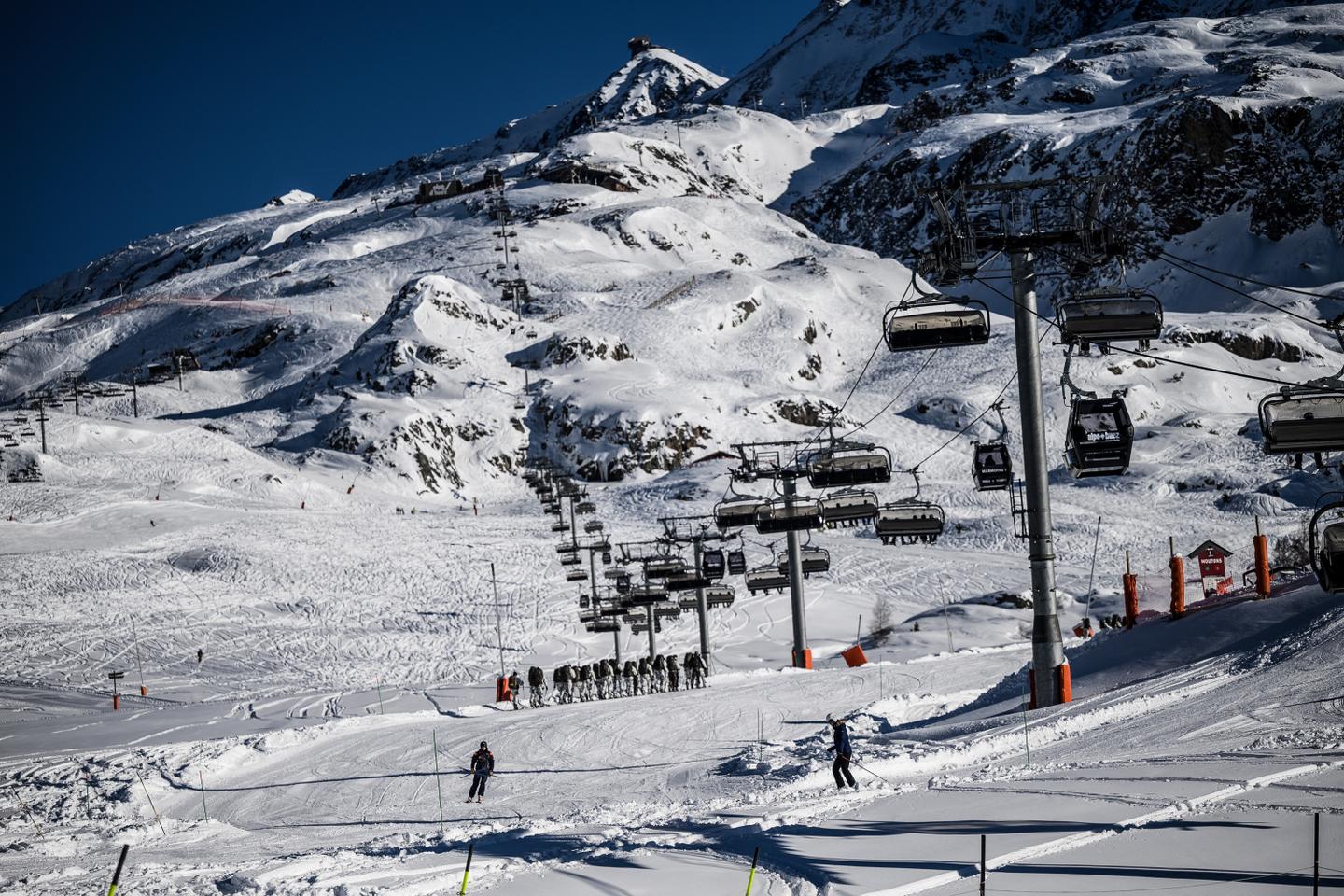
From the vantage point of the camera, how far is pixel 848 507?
93.8 ft

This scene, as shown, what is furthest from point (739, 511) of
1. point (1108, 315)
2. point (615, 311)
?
point (615, 311)

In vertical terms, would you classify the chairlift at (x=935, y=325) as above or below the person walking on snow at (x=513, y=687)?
above

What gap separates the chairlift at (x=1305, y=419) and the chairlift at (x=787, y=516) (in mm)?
17664

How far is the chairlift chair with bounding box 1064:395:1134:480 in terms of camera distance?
17484mm

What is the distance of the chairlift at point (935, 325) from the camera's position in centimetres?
1727

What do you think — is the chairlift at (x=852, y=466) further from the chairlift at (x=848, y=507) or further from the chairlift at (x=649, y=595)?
the chairlift at (x=649, y=595)

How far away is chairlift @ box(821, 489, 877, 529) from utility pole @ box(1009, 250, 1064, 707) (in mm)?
8751

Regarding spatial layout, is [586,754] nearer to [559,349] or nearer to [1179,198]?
[559,349]

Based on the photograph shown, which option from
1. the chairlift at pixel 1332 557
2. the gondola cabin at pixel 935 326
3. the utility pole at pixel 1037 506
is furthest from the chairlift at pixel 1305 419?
the utility pole at pixel 1037 506

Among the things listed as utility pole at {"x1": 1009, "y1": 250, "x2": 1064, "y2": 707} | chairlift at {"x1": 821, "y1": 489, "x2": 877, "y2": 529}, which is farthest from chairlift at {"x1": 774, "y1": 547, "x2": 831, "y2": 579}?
utility pole at {"x1": 1009, "y1": 250, "x2": 1064, "y2": 707}

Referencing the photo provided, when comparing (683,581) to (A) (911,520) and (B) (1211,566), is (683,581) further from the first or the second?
(B) (1211,566)

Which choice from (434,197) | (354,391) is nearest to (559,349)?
(354,391)

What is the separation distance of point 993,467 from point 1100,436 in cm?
818

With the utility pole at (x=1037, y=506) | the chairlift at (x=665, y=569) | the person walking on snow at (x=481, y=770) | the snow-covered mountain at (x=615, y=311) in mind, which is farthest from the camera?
the snow-covered mountain at (x=615, y=311)
